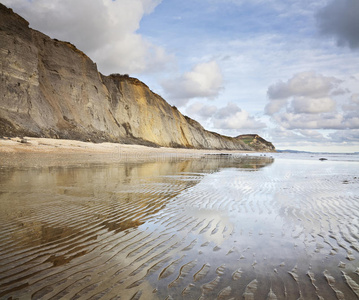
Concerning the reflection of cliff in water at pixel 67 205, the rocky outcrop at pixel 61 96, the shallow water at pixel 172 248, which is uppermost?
the rocky outcrop at pixel 61 96

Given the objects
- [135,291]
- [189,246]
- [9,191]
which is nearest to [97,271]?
[135,291]

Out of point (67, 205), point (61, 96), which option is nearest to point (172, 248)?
point (67, 205)

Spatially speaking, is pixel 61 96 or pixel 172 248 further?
pixel 61 96

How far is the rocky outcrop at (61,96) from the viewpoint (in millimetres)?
26531

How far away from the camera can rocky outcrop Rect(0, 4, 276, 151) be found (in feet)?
87.0

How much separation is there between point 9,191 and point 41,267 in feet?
16.3

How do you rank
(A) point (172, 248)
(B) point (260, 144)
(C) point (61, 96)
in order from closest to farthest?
1. (A) point (172, 248)
2. (C) point (61, 96)
3. (B) point (260, 144)

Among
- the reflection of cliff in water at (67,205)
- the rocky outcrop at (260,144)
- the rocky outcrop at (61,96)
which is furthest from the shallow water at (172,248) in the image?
the rocky outcrop at (260,144)

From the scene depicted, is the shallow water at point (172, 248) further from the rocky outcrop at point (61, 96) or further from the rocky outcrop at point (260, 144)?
the rocky outcrop at point (260, 144)

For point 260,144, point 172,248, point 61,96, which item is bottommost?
point 172,248

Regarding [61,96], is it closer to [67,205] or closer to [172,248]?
[67,205]

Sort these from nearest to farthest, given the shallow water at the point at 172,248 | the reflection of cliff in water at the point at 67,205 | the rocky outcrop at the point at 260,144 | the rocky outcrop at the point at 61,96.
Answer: the shallow water at the point at 172,248, the reflection of cliff in water at the point at 67,205, the rocky outcrop at the point at 61,96, the rocky outcrop at the point at 260,144

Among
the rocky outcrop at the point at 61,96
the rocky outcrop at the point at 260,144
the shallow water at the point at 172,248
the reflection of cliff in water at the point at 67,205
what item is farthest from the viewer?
the rocky outcrop at the point at 260,144

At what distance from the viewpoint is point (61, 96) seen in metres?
35.5
